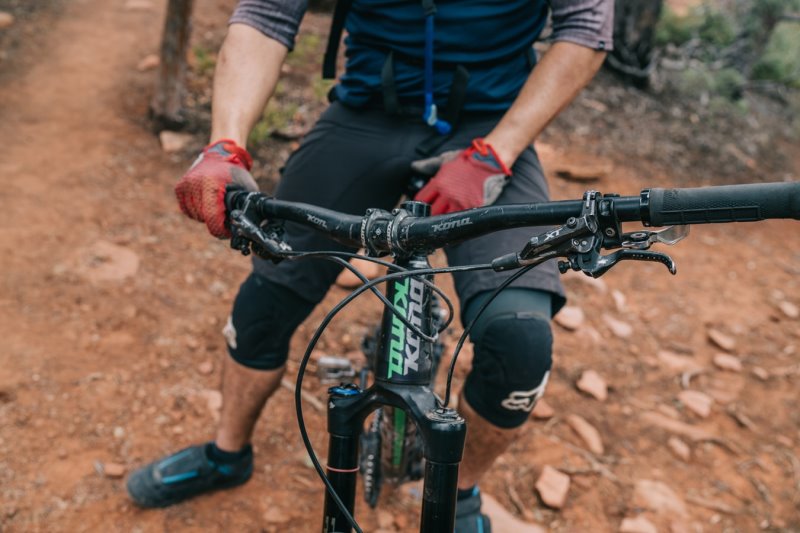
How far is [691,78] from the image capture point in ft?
28.5

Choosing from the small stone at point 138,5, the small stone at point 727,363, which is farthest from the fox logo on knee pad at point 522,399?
the small stone at point 138,5

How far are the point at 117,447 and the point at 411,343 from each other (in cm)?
214

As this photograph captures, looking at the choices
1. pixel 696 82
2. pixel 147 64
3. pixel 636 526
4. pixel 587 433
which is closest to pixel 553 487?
pixel 636 526

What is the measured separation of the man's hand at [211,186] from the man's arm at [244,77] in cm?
44

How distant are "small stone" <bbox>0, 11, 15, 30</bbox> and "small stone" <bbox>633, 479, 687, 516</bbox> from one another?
260 inches

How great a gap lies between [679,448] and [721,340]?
1296 millimetres

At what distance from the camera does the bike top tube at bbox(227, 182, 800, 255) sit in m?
1.24

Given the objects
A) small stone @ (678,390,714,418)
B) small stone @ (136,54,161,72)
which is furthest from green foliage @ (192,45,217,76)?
small stone @ (678,390,714,418)

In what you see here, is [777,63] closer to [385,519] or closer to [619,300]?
[619,300]

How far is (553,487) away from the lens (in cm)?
348

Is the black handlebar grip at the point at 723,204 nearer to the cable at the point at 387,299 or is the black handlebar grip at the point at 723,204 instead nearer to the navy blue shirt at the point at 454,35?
the cable at the point at 387,299

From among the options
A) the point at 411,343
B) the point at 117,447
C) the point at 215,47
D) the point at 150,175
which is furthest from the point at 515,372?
the point at 215,47

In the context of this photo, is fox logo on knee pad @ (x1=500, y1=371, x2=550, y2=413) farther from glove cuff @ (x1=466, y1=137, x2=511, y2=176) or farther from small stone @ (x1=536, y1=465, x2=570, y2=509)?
small stone @ (x1=536, y1=465, x2=570, y2=509)

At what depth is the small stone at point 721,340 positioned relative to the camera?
4.91 m
